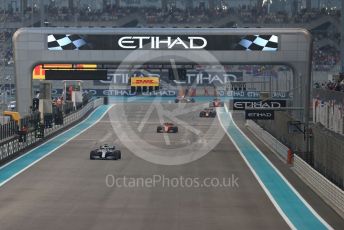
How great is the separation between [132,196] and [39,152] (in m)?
18.4

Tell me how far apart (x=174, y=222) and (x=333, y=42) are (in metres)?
79.3

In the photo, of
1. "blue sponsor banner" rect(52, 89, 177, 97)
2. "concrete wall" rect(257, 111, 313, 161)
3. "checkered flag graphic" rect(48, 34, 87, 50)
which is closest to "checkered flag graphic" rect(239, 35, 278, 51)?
"concrete wall" rect(257, 111, 313, 161)

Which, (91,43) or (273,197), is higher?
(91,43)

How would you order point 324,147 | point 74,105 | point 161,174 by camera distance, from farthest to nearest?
point 74,105 < point 161,174 < point 324,147

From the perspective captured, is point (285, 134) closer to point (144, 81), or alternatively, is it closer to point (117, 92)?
point (144, 81)

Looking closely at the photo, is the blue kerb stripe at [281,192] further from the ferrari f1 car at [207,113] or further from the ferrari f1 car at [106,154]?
the ferrari f1 car at [207,113]

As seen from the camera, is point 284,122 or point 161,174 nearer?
point 161,174

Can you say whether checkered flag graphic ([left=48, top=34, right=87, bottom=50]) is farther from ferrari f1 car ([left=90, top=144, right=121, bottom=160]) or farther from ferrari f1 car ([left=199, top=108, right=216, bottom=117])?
ferrari f1 car ([left=199, top=108, right=216, bottom=117])

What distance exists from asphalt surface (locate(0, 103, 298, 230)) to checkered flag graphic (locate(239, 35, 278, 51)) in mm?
5858

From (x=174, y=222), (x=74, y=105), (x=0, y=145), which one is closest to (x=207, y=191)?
(x=174, y=222)

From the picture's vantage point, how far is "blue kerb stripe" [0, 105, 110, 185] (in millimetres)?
38281

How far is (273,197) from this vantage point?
31.4 m

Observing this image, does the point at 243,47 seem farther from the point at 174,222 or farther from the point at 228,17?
the point at 228,17

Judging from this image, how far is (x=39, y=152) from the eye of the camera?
48.2 metres
